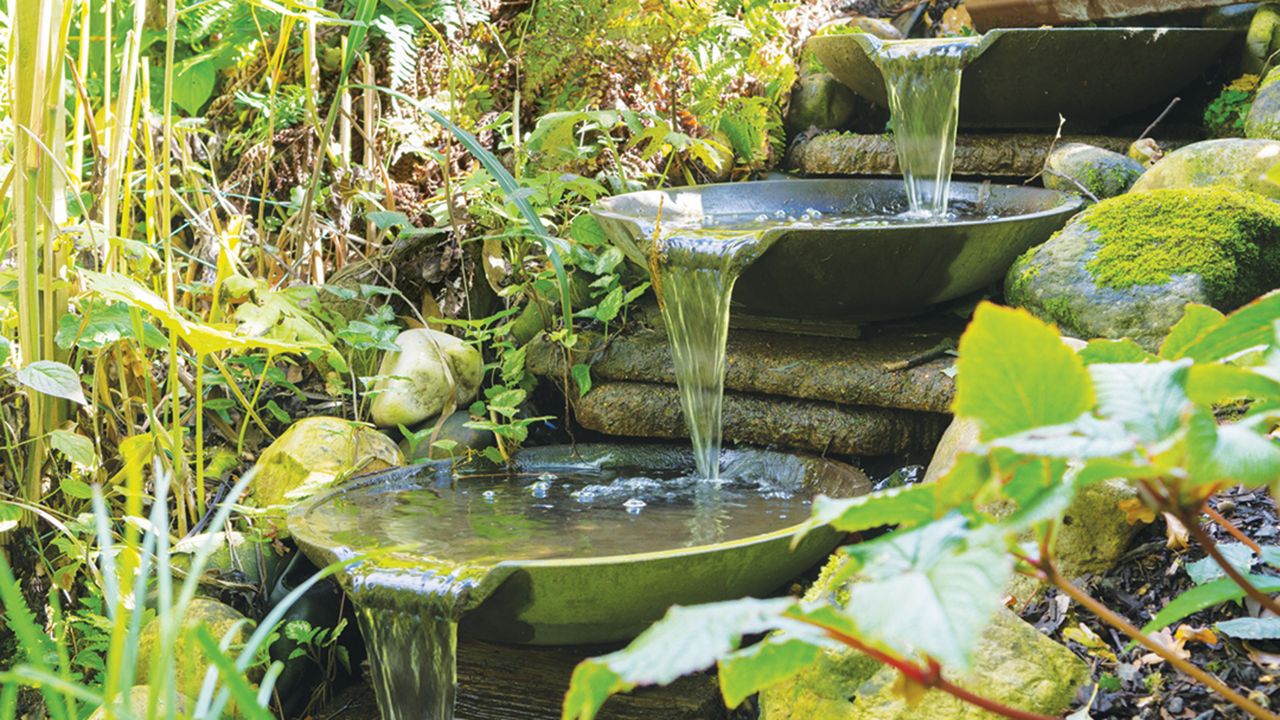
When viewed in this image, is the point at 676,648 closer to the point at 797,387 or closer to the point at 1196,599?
the point at 1196,599

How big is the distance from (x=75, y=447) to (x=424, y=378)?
1.05 meters

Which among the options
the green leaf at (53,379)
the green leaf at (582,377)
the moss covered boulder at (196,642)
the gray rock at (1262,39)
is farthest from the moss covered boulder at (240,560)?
the gray rock at (1262,39)

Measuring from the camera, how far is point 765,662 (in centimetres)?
80

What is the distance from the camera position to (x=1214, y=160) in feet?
10.4

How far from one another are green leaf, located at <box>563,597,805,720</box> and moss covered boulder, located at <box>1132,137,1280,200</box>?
2.75 meters

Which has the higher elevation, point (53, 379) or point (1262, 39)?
point (1262, 39)

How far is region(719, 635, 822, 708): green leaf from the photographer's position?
79 cm

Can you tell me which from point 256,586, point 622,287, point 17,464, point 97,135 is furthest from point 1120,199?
point 17,464

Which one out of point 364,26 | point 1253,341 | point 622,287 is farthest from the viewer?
point 622,287

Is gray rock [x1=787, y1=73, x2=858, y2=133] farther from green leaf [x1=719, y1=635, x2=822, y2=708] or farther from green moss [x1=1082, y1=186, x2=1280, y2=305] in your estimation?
green leaf [x1=719, y1=635, x2=822, y2=708]

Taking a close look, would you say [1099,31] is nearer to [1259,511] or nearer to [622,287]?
[622,287]

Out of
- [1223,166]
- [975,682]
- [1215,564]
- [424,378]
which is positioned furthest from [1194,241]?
[424,378]

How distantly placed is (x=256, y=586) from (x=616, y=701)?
97 centimetres

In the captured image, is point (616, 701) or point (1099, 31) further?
point (1099, 31)
